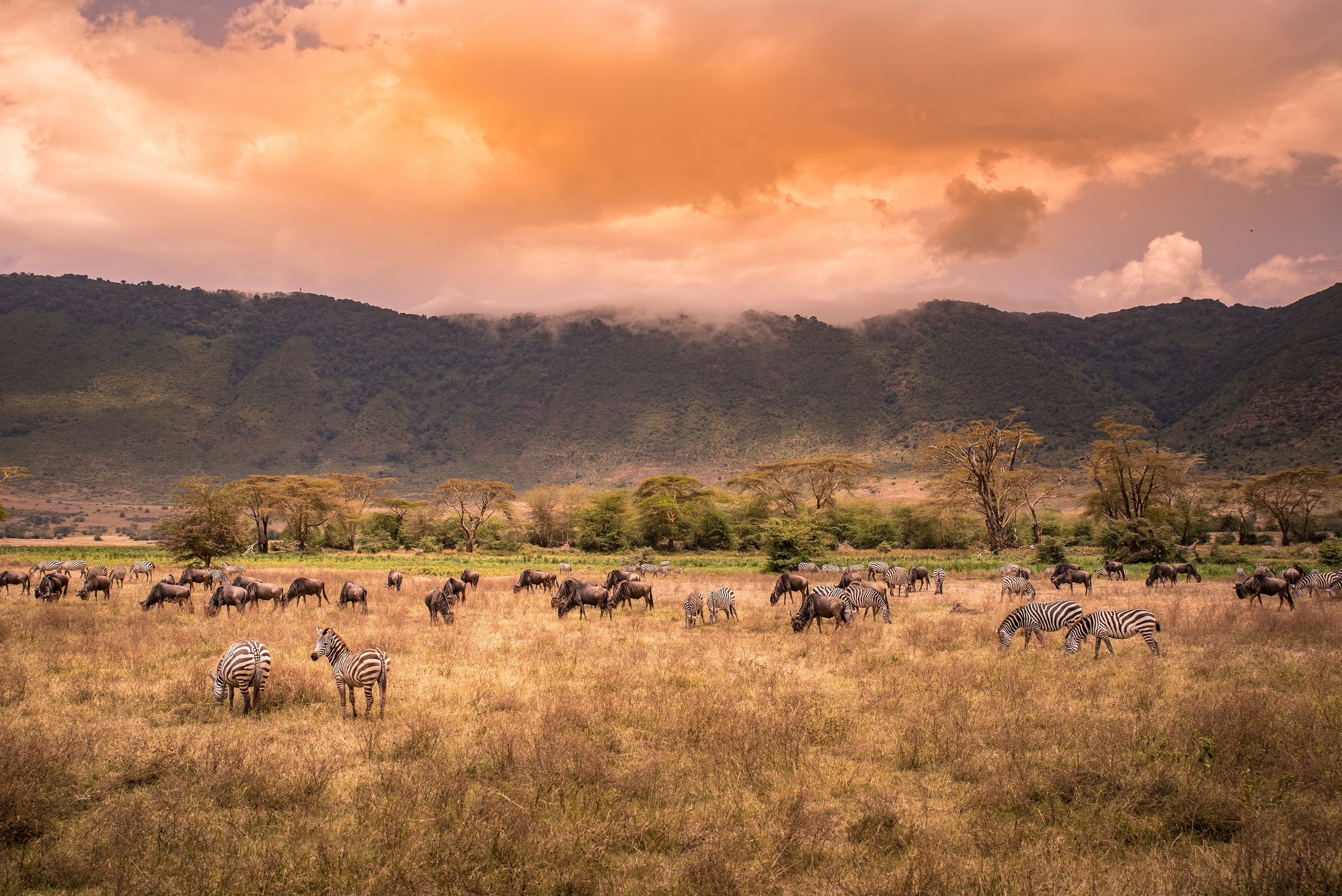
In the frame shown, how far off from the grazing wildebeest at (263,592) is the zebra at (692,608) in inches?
573

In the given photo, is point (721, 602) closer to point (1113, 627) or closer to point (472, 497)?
point (1113, 627)

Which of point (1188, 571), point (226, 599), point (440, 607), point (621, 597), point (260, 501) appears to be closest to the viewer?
point (440, 607)

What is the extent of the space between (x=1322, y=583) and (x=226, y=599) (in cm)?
3893

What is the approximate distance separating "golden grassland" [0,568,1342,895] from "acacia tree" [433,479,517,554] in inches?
2510

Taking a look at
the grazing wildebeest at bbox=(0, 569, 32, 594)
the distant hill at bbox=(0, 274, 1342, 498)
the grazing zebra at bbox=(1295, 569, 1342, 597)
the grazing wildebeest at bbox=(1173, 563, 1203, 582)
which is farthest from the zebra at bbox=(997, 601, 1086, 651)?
the distant hill at bbox=(0, 274, 1342, 498)

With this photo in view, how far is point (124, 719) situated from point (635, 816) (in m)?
8.77

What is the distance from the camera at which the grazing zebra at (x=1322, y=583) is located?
Result: 23812 mm

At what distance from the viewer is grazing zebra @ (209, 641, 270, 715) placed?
10398 millimetres

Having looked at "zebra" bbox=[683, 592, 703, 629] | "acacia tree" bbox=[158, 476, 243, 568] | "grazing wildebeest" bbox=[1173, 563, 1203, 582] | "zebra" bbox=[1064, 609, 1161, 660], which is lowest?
"grazing wildebeest" bbox=[1173, 563, 1203, 582]

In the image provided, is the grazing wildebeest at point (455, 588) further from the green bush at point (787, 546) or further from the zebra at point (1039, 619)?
the green bush at point (787, 546)

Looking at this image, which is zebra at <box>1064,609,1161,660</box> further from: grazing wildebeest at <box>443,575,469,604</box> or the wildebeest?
the wildebeest

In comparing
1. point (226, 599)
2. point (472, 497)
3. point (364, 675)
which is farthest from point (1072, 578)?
point (472, 497)

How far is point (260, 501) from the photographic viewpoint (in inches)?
2598

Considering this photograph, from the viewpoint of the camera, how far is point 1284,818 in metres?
6.48
